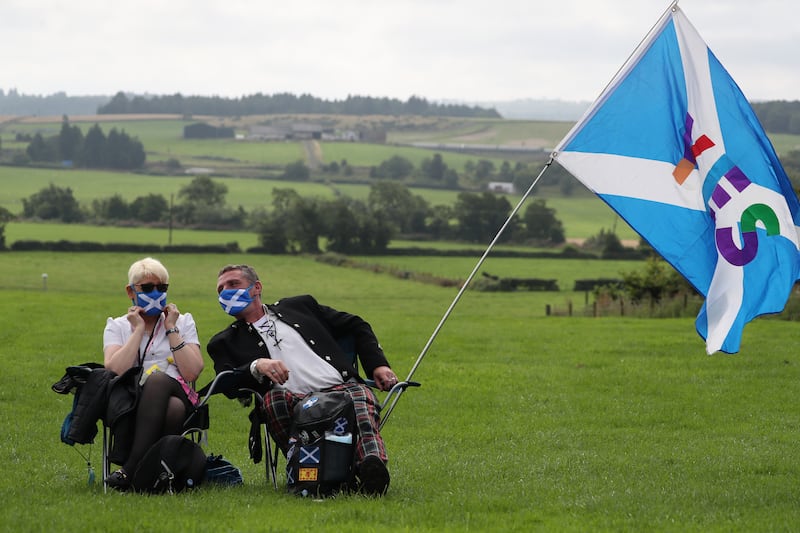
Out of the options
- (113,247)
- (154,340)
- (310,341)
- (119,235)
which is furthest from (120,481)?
(119,235)

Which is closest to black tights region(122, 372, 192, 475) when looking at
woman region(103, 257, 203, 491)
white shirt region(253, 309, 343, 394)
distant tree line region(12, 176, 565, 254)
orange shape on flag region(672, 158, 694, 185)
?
woman region(103, 257, 203, 491)

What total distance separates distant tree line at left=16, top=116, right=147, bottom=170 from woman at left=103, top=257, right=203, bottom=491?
158503 millimetres

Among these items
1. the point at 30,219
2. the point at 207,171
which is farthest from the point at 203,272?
the point at 207,171

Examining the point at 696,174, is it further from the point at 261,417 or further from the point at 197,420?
the point at 197,420

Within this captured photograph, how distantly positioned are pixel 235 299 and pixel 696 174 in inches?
151

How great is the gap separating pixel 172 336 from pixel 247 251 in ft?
241

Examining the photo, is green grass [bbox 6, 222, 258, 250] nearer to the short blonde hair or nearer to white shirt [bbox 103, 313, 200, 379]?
white shirt [bbox 103, 313, 200, 379]

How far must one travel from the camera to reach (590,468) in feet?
32.6

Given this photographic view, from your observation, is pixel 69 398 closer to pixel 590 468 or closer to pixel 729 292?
pixel 590 468

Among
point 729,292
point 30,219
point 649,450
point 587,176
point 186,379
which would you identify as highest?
point 587,176

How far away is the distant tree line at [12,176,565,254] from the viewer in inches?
3285

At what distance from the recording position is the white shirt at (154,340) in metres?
8.70

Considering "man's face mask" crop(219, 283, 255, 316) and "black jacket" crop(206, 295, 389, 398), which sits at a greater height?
"man's face mask" crop(219, 283, 255, 316)

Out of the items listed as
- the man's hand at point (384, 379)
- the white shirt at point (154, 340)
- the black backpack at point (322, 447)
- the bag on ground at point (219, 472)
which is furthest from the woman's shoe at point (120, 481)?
the man's hand at point (384, 379)
